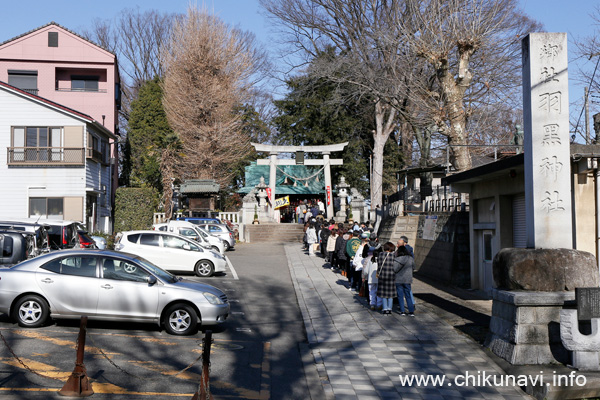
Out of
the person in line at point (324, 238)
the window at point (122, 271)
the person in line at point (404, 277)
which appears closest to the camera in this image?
the window at point (122, 271)

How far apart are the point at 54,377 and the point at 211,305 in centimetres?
374

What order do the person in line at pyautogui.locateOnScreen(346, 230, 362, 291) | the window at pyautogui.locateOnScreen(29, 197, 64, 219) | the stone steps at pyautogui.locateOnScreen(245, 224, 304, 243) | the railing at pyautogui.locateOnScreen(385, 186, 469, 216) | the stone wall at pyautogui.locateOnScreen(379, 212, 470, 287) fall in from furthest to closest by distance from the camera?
1. the stone steps at pyautogui.locateOnScreen(245, 224, 304, 243)
2. the window at pyautogui.locateOnScreen(29, 197, 64, 219)
3. the railing at pyautogui.locateOnScreen(385, 186, 469, 216)
4. the stone wall at pyautogui.locateOnScreen(379, 212, 470, 287)
5. the person in line at pyautogui.locateOnScreen(346, 230, 362, 291)

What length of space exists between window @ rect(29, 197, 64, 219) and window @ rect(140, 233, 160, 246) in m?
13.6

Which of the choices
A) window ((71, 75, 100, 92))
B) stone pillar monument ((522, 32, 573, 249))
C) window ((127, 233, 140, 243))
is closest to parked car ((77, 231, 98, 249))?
window ((127, 233, 140, 243))

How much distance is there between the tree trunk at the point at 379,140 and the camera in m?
44.3

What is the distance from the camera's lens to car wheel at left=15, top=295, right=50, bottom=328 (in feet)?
37.6

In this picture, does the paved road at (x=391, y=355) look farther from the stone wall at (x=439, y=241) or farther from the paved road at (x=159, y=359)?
the stone wall at (x=439, y=241)

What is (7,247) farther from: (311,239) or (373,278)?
(311,239)

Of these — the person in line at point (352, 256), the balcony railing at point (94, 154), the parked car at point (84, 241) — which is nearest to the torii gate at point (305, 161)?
the balcony railing at point (94, 154)

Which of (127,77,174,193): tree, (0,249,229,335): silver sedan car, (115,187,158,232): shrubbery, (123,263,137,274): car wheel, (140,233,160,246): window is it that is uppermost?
(127,77,174,193): tree

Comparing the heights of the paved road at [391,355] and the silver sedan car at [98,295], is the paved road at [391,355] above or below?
below

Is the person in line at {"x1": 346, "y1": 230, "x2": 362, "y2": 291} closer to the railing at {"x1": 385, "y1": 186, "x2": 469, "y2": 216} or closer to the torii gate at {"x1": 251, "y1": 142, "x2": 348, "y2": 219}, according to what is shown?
the railing at {"x1": 385, "y1": 186, "x2": 469, "y2": 216}

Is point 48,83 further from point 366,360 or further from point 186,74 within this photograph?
point 366,360

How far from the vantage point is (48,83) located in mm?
39906
